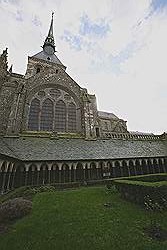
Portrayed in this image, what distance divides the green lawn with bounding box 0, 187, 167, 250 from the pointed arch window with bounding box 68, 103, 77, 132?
22.9 m

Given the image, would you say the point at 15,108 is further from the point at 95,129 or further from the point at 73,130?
the point at 95,129

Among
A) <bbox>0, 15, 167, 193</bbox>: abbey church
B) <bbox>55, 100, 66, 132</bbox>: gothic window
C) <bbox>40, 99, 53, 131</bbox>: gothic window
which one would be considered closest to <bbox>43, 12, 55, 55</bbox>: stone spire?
<bbox>0, 15, 167, 193</bbox>: abbey church

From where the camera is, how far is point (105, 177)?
2406cm

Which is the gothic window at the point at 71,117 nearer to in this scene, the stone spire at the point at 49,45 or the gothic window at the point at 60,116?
the gothic window at the point at 60,116

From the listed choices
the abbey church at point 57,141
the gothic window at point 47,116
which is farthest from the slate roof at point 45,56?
the gothic window at point 47,116

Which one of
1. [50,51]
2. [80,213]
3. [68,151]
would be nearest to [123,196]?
[80,213]

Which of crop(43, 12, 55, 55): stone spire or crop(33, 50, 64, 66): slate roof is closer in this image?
crop(33, 50, 64, 66): slate roof

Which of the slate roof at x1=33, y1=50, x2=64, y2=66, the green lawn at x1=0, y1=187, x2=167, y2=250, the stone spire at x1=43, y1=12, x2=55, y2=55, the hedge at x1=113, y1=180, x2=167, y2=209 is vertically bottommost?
the green lawn at x1=0, y1=187, x2=167, y2=250

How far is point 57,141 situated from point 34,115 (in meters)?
8.34

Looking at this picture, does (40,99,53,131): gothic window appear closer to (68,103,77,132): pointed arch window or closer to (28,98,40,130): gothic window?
(28,98,40,130): gothic window

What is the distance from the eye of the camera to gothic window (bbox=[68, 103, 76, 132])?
34500mm

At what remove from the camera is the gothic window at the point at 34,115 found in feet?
106

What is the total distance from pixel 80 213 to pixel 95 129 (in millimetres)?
25110

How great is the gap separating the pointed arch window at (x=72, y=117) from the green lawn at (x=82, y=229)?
22915 mm
